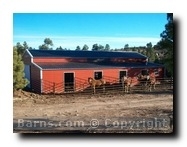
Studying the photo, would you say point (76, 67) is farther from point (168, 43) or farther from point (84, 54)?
point (168, 43)

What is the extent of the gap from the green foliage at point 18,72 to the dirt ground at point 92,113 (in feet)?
0.41

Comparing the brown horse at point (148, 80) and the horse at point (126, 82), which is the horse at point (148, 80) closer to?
the brown horse at point (148, 80)

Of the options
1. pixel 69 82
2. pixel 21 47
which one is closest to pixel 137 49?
pixel 69 82

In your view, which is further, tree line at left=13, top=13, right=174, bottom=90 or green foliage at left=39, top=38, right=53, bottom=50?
green foliage at left=39, top=38, right=53, bottom=50

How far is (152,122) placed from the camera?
595 cm

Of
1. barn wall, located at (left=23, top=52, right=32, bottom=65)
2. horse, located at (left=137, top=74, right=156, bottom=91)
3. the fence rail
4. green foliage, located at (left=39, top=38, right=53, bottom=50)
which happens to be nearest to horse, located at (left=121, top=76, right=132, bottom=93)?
the fence rail

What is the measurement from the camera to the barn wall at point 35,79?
234 inches

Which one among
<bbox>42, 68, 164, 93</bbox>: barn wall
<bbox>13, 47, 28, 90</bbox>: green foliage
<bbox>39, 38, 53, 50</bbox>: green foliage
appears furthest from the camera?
<bbox>42, 68, 164, 93</bbox>: barn wall

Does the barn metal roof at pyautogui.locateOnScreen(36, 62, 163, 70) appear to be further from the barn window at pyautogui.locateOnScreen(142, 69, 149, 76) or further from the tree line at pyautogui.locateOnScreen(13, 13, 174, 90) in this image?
the tree line at pyautogui.locateOnScreen(13, 13, 174, 90)

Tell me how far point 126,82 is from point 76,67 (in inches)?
30.2

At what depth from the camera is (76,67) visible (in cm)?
609

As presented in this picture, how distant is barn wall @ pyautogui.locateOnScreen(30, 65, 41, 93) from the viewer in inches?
234

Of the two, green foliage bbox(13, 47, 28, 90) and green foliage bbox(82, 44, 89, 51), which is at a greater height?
green foliage bbox(82, 44, 89, 51)
